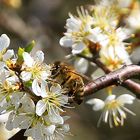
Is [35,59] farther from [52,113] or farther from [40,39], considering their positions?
[40,39]

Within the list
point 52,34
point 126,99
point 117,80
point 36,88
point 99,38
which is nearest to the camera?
point 36,88

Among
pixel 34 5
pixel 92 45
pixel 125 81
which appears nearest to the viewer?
pixel 125 81

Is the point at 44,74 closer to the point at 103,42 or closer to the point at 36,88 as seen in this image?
the point at 36,88

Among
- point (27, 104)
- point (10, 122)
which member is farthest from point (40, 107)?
point (10, 122)

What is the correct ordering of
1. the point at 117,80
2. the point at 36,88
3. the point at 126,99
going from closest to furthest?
the point at 36,88 < the point at 117,80 < the point at 126,99

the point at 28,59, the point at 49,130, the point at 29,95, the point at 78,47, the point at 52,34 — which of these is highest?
the point at 52,34

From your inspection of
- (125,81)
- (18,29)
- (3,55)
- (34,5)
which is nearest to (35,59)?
(3,55)

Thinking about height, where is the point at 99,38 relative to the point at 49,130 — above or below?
above

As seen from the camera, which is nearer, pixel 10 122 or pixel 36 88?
pixel 36 88
